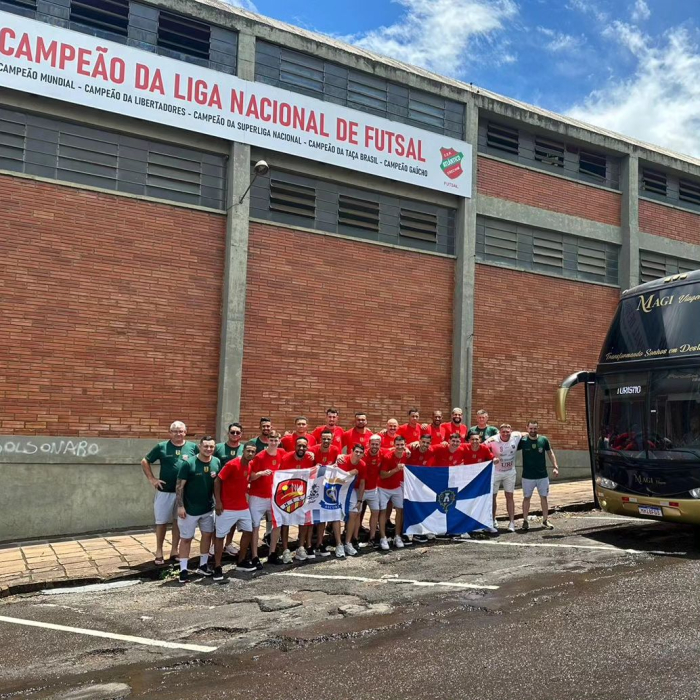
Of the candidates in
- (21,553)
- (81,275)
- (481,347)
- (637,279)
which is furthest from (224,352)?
(637,279)

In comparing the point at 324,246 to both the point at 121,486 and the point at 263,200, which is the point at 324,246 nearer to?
the point at 263,200

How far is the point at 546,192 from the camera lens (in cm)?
1847

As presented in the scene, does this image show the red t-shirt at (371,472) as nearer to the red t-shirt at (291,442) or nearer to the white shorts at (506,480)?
the red t-shirt at (291,442)

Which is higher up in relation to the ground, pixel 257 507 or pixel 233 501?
pixel 233 501

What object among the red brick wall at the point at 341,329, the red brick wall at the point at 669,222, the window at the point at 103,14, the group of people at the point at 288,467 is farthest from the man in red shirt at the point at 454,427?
the red brick wall at the point at 669,222

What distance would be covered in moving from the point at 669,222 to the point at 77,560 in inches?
725

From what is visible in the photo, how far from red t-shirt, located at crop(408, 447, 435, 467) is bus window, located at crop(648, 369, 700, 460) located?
316 centimetres

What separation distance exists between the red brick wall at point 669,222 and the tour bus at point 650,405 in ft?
35.0

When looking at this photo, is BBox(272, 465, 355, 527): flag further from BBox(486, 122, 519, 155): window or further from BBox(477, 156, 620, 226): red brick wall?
BBox(486, 122, 519, 155): window

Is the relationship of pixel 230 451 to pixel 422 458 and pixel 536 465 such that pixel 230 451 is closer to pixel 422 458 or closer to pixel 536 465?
pixel 422 458

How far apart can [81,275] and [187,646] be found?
331 inches

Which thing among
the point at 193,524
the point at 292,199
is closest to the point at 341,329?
the point at 292,199

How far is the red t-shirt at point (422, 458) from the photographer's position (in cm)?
1078

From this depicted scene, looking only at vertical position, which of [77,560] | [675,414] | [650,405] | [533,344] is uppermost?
[533,344]
